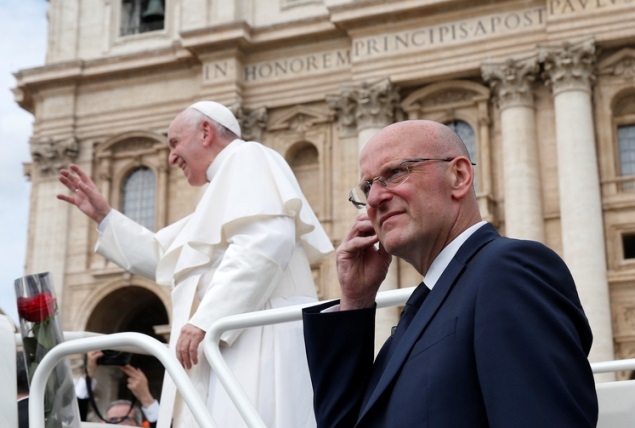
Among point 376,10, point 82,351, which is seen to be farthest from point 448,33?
point 82,351

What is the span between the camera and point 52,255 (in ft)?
76.8

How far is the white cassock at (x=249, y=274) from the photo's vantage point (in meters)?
3.70

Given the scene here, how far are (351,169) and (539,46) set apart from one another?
467cm

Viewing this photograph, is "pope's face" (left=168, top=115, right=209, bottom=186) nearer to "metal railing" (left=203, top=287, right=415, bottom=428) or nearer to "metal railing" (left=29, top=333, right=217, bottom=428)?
"metal railing" (left=29, top=333, right=217, bottom=428)

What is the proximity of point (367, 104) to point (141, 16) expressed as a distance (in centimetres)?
800

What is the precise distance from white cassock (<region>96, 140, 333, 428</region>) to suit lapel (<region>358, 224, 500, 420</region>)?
1.52m

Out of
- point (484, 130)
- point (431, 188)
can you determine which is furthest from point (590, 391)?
point (484, 130)

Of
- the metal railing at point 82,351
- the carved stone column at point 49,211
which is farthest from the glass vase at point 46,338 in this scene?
the carved stone column at point 49,211

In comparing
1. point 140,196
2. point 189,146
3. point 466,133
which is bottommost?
point 189,146

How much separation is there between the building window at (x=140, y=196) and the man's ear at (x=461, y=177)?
70.3 ft

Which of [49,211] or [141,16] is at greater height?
[141,16]

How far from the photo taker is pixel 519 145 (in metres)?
19.5

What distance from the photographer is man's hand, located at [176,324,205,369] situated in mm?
3602

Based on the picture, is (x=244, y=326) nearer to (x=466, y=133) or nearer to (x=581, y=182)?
(x=581, y=182)
